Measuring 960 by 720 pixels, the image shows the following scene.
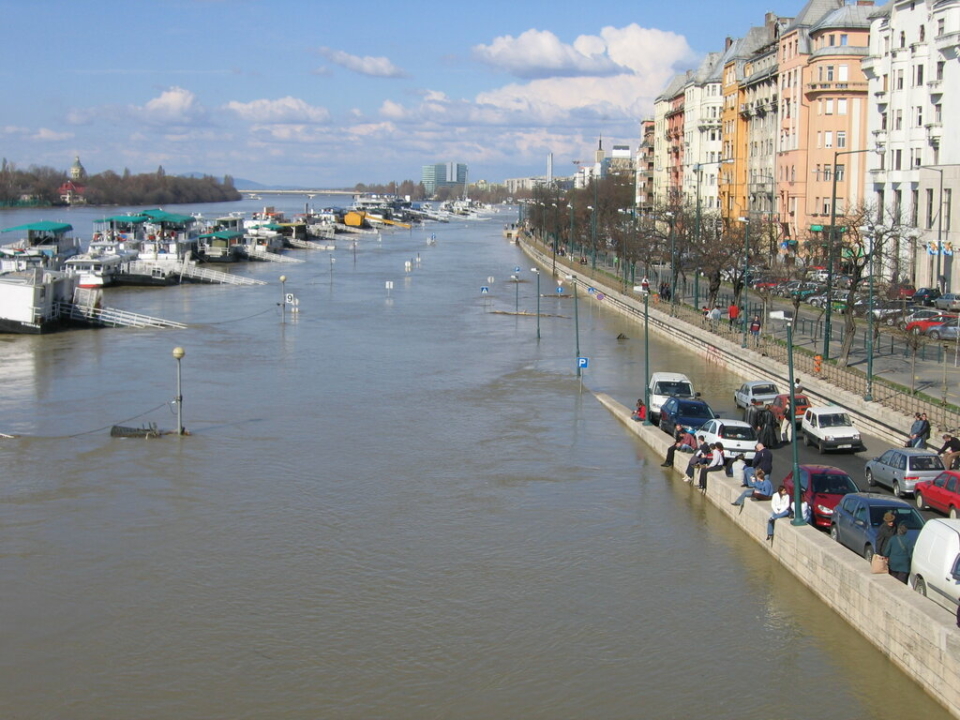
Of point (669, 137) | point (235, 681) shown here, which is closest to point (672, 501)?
point (235, 681)

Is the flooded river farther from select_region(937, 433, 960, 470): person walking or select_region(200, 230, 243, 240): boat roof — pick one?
select_region(200, 230, 243, 240): boat roof

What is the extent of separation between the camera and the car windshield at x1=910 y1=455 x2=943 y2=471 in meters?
20.9

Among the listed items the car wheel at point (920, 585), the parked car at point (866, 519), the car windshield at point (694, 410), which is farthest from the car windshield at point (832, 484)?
the car windshield at point (694, 410)

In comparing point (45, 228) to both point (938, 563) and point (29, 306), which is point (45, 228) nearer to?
point (29, 306)

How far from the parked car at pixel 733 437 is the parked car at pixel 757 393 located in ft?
17.5

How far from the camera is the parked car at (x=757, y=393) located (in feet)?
100

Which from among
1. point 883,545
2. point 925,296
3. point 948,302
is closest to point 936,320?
point 948,302

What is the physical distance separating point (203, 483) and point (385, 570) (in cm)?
704

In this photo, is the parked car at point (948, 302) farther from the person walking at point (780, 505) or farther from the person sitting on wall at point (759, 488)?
the person walking at point (780, 505)

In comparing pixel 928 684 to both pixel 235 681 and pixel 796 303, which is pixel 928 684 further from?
pixel 796 303

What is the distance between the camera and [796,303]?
39594 millimetres

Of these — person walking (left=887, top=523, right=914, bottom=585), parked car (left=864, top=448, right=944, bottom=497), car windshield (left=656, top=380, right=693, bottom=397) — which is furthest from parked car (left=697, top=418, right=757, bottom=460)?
person walking (left=887, top=523, right=914, bottom=585)

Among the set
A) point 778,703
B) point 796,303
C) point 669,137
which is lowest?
point 778,703

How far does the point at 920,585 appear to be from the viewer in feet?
48.4
